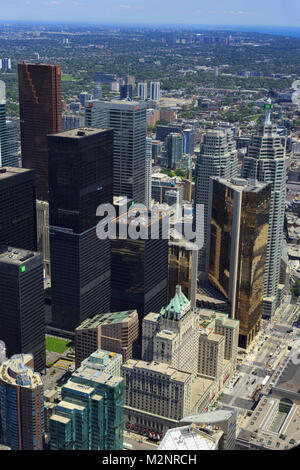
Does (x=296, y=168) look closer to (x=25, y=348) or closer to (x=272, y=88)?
(x=272, y=88)

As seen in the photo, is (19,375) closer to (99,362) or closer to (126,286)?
(99,362)

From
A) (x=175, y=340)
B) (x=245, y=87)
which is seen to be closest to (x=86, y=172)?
(x=175, y=340)

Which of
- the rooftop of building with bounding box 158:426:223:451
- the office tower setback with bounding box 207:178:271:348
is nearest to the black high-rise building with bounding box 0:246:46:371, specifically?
the office tower setback with bounding box 207:178:271:348

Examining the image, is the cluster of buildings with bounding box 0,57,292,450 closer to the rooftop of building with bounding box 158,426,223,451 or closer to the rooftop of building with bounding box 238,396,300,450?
the rooftop of building with bounding box 158,426,223,451

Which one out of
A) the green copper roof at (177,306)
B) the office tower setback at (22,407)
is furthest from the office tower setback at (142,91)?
the office tower setback at (22,407)

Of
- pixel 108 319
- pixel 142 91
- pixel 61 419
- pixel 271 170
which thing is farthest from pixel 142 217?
pixel 142 91
